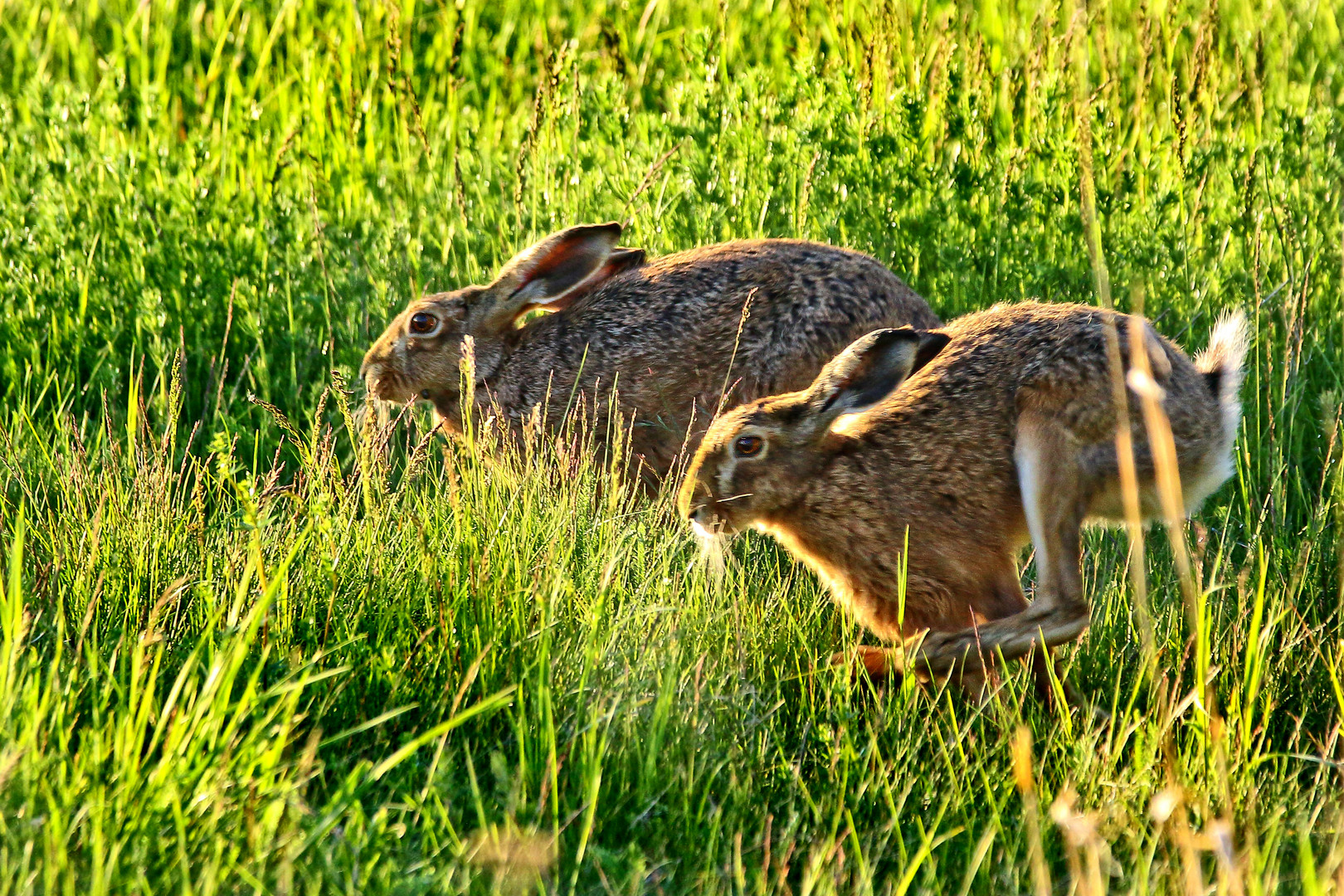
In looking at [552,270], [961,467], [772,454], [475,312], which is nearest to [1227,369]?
[961,467]

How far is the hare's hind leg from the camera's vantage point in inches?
155

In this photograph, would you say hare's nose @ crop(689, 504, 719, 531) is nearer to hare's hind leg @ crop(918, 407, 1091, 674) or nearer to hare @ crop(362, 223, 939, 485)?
hare @ crop(362, 223, 939, 485)

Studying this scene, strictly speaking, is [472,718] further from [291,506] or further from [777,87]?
[777,87]

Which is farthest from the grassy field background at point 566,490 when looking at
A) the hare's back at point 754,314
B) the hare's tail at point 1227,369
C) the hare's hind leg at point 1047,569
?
the hare's back at point 754,314

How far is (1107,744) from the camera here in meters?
3.28

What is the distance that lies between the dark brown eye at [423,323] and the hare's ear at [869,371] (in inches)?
74.1

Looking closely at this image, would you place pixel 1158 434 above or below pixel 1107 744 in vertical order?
above

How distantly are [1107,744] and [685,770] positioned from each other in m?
0.92

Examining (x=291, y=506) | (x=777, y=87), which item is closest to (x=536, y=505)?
(x=291, y=506)

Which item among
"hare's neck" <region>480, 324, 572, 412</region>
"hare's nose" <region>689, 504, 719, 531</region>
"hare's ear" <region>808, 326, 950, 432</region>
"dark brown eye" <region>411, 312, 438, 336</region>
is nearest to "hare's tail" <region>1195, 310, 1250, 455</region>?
"hare's ear" <region>808, 326, 950, 432</region>

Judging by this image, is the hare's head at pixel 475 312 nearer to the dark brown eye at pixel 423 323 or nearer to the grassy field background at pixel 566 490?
the dark brown eye at pixel 423 323

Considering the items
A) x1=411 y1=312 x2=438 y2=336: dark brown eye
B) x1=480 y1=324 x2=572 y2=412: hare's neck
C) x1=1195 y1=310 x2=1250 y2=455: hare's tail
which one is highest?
x1=1195 y1=310 x2=1250 y2=455: hare's tail

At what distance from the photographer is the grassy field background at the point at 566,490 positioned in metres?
2.93

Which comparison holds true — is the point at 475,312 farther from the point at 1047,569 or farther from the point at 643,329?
the point at 1047,569
